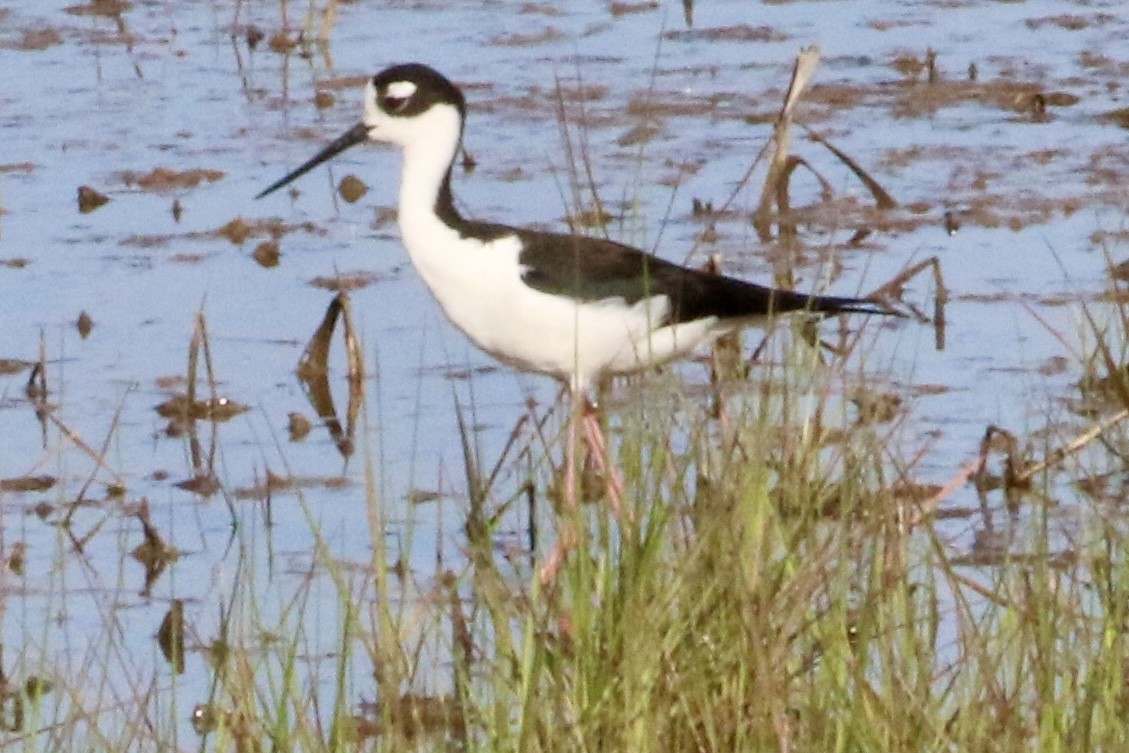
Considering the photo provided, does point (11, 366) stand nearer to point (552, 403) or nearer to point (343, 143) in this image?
point (343, 143)

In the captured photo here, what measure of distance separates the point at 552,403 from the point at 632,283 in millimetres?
658

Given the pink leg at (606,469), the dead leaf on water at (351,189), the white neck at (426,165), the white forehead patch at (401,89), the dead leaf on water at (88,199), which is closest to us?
the pink leg at (606,469)

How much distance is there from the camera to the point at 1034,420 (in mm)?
6129

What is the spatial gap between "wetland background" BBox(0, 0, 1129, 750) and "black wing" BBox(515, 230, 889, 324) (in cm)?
21

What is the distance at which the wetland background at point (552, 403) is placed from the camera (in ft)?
12.5

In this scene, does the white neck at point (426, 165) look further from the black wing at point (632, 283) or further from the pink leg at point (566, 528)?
the pink leg at point (566, 528)

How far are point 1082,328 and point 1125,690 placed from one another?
4.41ft

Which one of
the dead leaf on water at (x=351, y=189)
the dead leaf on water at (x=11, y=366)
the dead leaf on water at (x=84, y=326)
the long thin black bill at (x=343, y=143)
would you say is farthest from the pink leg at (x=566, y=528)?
the dead leaf on water at (x=351, y=189)

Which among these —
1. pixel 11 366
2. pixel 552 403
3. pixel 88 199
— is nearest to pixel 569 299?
pixel 552 403

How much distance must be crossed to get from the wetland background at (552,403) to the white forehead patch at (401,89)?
1.45 ft

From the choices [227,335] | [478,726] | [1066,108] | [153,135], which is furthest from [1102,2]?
[478,726]

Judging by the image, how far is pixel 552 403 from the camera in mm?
6484

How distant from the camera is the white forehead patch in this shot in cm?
633

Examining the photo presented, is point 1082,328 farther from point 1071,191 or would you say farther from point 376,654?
point 1071,191
